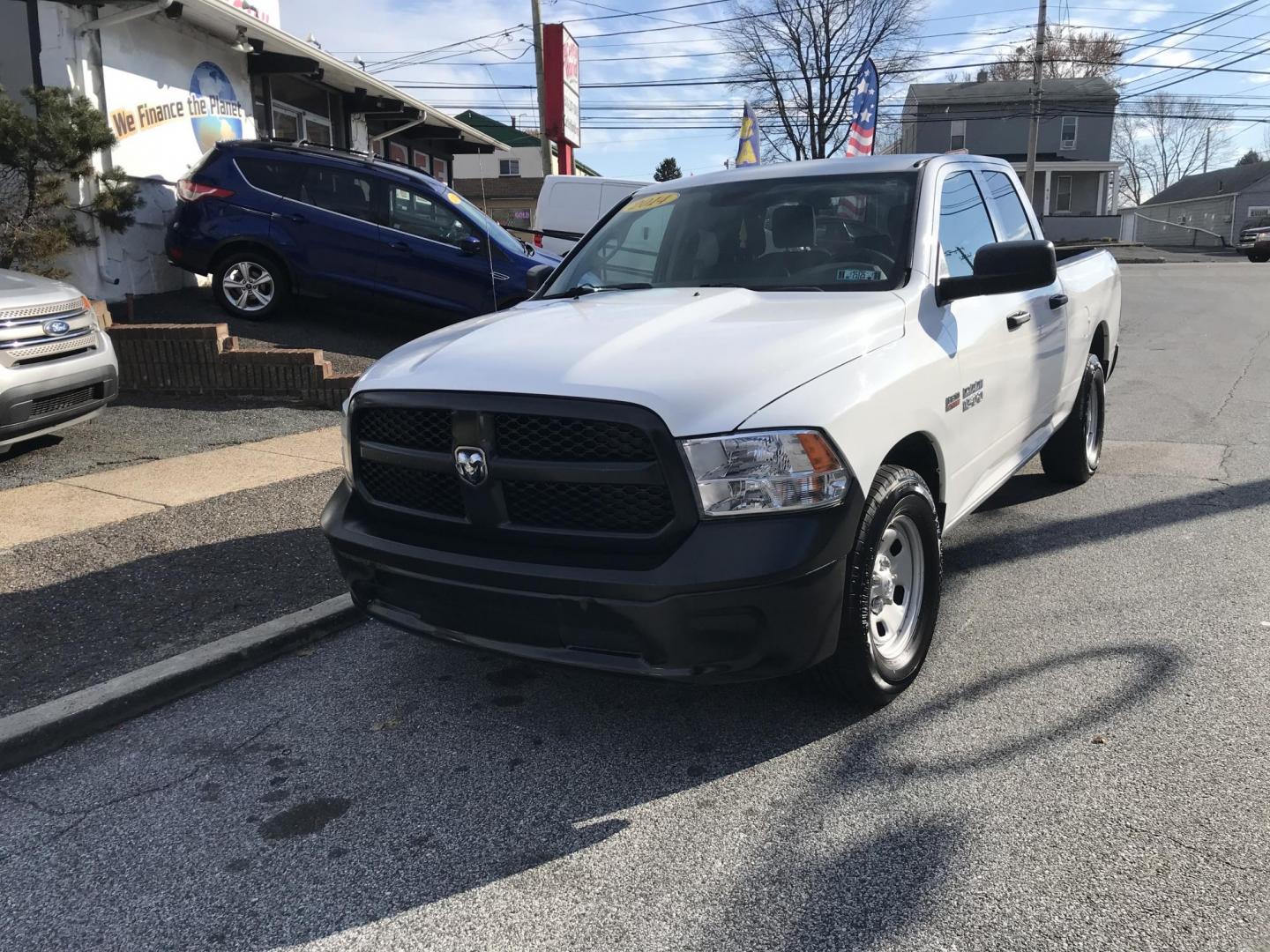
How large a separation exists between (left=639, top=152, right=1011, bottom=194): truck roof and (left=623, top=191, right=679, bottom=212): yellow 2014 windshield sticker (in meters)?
0.05

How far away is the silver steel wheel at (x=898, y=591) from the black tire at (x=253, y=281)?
28.5ft

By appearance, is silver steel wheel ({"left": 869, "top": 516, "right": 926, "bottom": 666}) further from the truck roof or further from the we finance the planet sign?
Answer: the we finance the planet sign

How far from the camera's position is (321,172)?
10.7m

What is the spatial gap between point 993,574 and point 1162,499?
6.15ft

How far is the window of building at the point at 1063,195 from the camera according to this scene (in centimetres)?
5031

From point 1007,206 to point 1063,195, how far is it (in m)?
51.0

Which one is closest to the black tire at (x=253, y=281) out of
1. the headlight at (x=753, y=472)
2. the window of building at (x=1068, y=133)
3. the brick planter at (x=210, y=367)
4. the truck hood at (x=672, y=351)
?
the brick planter at (x=210, y=367)

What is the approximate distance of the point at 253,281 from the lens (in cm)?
1049

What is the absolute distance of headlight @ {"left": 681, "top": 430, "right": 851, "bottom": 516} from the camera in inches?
110

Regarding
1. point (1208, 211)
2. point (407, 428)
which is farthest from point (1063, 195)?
point (407, 428)

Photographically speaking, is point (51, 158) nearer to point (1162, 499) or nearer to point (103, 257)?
point (103, 257)

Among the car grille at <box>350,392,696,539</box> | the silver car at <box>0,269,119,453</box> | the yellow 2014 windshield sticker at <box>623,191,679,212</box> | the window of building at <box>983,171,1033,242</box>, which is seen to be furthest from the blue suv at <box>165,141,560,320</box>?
the car grille at <box>350,392,696,539</box>

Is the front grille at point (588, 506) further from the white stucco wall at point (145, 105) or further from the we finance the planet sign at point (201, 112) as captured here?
the we finance the planet sign at point (201, 112)

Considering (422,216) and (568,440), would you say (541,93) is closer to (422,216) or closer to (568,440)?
(422,216)
